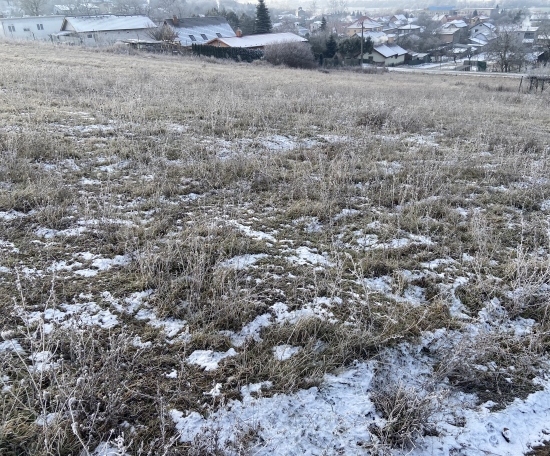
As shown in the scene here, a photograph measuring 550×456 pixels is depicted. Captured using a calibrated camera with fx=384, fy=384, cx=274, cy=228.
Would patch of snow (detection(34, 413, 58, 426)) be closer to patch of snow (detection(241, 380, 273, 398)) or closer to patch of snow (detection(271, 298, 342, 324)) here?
patch of snow (detection(241, 380, 273, 398))

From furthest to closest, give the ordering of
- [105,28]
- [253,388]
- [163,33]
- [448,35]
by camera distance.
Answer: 1. [448,35]
2. [105,28]
3. [163,33]
4. [253,388]

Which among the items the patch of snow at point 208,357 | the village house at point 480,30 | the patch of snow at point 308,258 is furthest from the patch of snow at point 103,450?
the village house at point 480,30

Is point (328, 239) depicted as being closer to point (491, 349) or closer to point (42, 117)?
point (491, 349)

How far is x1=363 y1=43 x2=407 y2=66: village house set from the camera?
2272 inches

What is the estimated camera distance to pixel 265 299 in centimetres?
306

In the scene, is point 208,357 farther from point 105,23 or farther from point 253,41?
point 105,23

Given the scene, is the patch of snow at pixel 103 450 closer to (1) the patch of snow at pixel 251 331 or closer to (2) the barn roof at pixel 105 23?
(1) the patch of snow at pixel 251 331

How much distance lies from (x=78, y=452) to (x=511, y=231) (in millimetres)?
4455

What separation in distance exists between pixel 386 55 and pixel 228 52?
30.7 meters

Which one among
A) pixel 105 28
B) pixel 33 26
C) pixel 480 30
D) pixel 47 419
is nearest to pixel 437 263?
pixel 47 419

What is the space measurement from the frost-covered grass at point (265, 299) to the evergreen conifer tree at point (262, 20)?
2312 inches

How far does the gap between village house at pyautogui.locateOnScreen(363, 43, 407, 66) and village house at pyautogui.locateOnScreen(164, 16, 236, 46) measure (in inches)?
836

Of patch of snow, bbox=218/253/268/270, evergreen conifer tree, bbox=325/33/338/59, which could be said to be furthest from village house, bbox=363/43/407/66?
patch of snow, bbox=218/253/268/270

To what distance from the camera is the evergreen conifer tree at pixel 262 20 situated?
56.8 m
